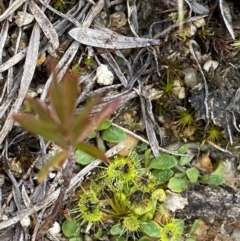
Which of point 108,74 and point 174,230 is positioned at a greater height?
point 108,74

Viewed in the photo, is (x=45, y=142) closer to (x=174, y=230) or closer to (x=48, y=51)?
(x=48, y=51)

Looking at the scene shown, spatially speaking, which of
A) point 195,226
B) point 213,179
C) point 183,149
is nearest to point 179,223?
point 195,226

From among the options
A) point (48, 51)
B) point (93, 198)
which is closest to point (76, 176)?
point (93, 198)

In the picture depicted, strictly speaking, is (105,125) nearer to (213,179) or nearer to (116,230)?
(116,230)

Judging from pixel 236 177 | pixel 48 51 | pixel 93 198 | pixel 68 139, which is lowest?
pixel 236 177

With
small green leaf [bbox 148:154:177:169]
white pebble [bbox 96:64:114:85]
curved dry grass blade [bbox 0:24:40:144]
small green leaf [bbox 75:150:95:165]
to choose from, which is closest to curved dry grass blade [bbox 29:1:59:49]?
curved dry grass blade [bbox 0:24:40:144]

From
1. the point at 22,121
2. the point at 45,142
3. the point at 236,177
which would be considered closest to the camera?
the point at 22,121

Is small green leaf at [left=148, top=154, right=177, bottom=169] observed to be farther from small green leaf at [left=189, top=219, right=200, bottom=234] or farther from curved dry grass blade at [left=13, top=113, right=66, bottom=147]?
curved dry grass blade at [left=13, top=113, right=66, bottom=147]

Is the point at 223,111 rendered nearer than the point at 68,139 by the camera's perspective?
No
